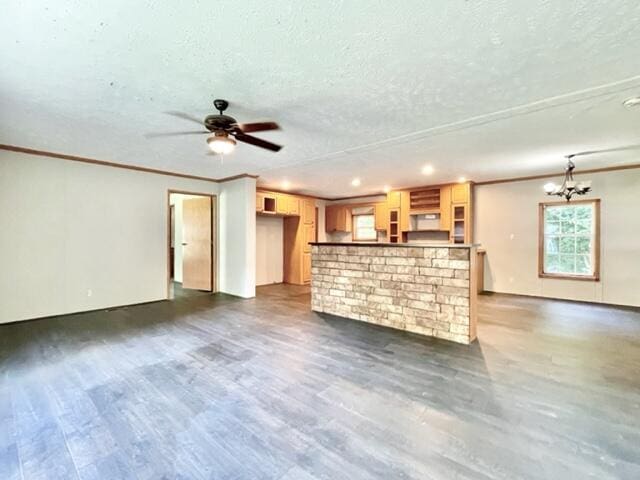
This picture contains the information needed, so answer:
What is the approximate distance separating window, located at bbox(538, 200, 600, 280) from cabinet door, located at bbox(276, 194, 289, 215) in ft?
18.2

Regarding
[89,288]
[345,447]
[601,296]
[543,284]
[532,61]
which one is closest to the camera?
[345,447]

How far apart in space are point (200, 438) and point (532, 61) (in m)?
3.39

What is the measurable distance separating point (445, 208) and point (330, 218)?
3415 millimetres

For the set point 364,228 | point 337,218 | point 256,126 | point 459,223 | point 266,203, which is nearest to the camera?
point 256,126

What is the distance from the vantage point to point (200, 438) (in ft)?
5.92

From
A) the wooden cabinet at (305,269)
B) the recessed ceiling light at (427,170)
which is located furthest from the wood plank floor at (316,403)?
the wooden cabinet at (305,269)

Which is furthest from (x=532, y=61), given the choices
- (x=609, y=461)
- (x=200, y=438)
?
(x=200, y=438)

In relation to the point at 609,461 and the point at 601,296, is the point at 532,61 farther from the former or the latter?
the point at 601,296

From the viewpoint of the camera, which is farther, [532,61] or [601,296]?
[601,296]

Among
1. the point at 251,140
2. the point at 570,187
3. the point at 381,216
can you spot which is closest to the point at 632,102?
the point at 570,187

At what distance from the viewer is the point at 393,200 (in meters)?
7.52

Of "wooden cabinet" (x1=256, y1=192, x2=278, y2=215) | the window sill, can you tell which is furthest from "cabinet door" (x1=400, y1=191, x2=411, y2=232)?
"wooden cabinet" (x1=256, y1=192, x2=278, y2=215)

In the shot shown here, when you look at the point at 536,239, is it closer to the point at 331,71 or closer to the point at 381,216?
the point at 381,216

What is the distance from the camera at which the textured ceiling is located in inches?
66.6
